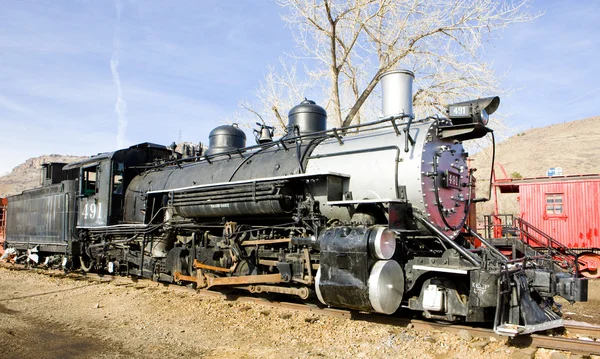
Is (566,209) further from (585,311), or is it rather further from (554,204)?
(585,311)

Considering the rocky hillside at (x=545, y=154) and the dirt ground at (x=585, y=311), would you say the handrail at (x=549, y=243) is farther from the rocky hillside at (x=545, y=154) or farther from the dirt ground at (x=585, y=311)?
the rocky hillside at (x=545, y=154)

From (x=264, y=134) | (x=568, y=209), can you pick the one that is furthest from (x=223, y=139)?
(x=568, y=209)

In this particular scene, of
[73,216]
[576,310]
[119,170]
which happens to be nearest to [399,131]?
[576,310]

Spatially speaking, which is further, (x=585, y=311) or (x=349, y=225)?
(x=585, y=311)

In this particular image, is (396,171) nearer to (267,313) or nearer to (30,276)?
(267,313)

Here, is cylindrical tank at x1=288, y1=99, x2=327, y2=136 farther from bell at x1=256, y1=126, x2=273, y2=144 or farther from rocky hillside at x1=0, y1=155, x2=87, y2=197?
rocky hillside at x1=0, y1=155, x2=87, y2=197

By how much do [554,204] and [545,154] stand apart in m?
56.6

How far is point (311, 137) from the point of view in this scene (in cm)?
808

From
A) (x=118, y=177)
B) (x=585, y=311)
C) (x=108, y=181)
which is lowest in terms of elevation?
(x=585, y=311)

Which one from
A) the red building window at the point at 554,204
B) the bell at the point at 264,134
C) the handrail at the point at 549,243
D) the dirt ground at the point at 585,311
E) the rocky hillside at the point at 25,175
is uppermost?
the rocky hillside at the point at 25,175

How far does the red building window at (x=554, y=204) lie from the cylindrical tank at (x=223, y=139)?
11.8 metres

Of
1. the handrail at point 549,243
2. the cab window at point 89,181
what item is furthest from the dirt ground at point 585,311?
the cab window at point 89,181

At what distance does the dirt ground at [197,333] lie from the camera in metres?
5.42

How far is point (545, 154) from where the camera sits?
6562 centimetres
